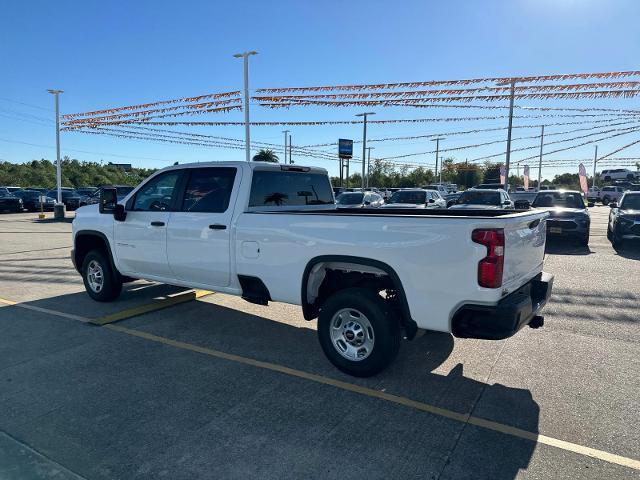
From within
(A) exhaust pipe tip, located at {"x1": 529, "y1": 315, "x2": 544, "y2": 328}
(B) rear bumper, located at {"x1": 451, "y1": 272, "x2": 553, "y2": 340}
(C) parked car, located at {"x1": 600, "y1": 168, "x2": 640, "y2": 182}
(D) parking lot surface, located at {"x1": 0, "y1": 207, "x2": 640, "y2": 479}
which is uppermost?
(C) parked car, located at {"x1": 600, "y1": 168, "x2": 640, "y2": 182}

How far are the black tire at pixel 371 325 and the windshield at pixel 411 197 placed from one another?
14959mm

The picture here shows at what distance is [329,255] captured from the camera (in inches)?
163

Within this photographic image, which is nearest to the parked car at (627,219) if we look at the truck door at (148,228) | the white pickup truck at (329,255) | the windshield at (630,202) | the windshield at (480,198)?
the windshield at (630,202)

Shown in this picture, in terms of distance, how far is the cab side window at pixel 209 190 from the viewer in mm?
5184

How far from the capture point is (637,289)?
7719 mm

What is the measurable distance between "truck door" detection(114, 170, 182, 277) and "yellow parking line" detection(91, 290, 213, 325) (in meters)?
0.52

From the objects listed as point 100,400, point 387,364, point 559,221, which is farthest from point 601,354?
point 559,221

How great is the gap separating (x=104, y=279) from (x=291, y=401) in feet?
13.4

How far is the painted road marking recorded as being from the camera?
2998 mm

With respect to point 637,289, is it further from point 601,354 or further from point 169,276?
point 169,276

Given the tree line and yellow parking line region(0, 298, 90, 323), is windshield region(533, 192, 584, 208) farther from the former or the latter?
the tree line

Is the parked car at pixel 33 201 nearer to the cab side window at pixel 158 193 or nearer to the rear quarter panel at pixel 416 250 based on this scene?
the cab side window at pixel 158 193

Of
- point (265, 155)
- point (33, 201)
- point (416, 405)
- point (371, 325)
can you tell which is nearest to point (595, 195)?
point (265, 155)

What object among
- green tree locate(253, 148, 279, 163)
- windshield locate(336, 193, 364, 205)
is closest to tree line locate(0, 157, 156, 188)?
green tree locate(253, 148, 279, 163)
